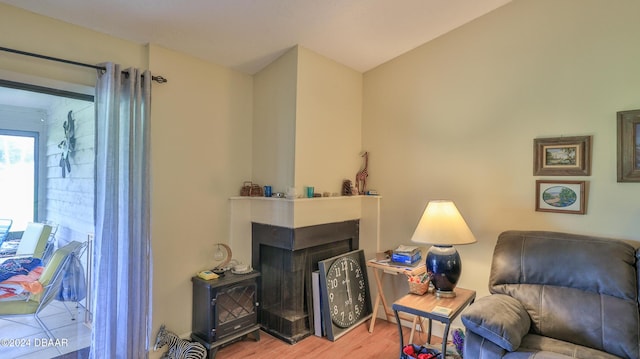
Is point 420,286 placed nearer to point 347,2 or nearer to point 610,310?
point 610,310

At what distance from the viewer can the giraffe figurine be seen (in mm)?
3513

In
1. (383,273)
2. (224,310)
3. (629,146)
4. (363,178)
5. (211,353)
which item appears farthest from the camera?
(363,178)

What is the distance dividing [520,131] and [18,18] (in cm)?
356

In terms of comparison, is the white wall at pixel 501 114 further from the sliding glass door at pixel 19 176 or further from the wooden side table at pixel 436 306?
the sliding glass door at pixel 19 176

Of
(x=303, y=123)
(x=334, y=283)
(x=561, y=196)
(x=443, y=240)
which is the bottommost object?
(x=334, y=283)

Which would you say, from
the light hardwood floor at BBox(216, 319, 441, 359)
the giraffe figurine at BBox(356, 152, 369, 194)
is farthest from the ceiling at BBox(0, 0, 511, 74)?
the light hardwood floor at BBox(216, 319, 441, 359)

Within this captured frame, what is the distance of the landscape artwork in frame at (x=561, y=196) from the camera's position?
2.41m

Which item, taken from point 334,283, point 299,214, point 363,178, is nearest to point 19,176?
point 299,214

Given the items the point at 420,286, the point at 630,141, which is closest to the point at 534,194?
the point at 630,141

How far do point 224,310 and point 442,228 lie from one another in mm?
1862

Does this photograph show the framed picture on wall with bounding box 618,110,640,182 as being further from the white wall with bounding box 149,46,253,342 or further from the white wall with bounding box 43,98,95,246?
the white wall with bounding box 43,98,95,246

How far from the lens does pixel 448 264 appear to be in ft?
8.09

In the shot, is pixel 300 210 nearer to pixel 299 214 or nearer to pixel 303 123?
pixel 299 214

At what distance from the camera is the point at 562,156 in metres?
2.49
